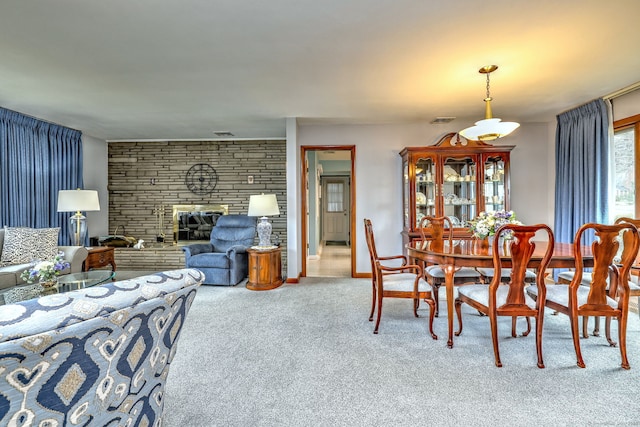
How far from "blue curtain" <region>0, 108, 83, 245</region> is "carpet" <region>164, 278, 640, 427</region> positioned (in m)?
3.17

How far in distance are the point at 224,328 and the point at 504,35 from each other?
3.21 m

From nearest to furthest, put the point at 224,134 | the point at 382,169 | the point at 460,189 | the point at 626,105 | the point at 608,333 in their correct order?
1. the point at 608,333
2. the point at 626,105
3. the point at 460,189
4. the point at 382,169
5. the point at 224,134

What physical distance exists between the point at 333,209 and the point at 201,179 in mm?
4432

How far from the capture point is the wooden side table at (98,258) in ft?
14.0

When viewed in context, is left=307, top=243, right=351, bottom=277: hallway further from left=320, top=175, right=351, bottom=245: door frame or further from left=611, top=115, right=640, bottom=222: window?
left=611, top=115, right=640, bottom=222: window

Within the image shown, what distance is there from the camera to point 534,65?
9.18ft

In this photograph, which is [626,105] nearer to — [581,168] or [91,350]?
[581,168]

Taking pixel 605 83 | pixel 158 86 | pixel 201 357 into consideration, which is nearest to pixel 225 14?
pixel 158 86

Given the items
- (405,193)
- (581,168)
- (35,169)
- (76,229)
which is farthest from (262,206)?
(581,168)

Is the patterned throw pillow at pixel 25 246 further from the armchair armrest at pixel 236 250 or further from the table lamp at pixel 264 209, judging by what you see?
the table lamp at pixel 264 209

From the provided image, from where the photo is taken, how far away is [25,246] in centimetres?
356

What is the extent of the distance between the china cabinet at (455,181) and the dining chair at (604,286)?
2.14m

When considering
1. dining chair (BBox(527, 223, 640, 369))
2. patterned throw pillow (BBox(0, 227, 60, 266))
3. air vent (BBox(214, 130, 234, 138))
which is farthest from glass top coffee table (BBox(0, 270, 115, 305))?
dining chair (BBox(527, 223, 640, 369))

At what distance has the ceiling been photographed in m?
2.01
